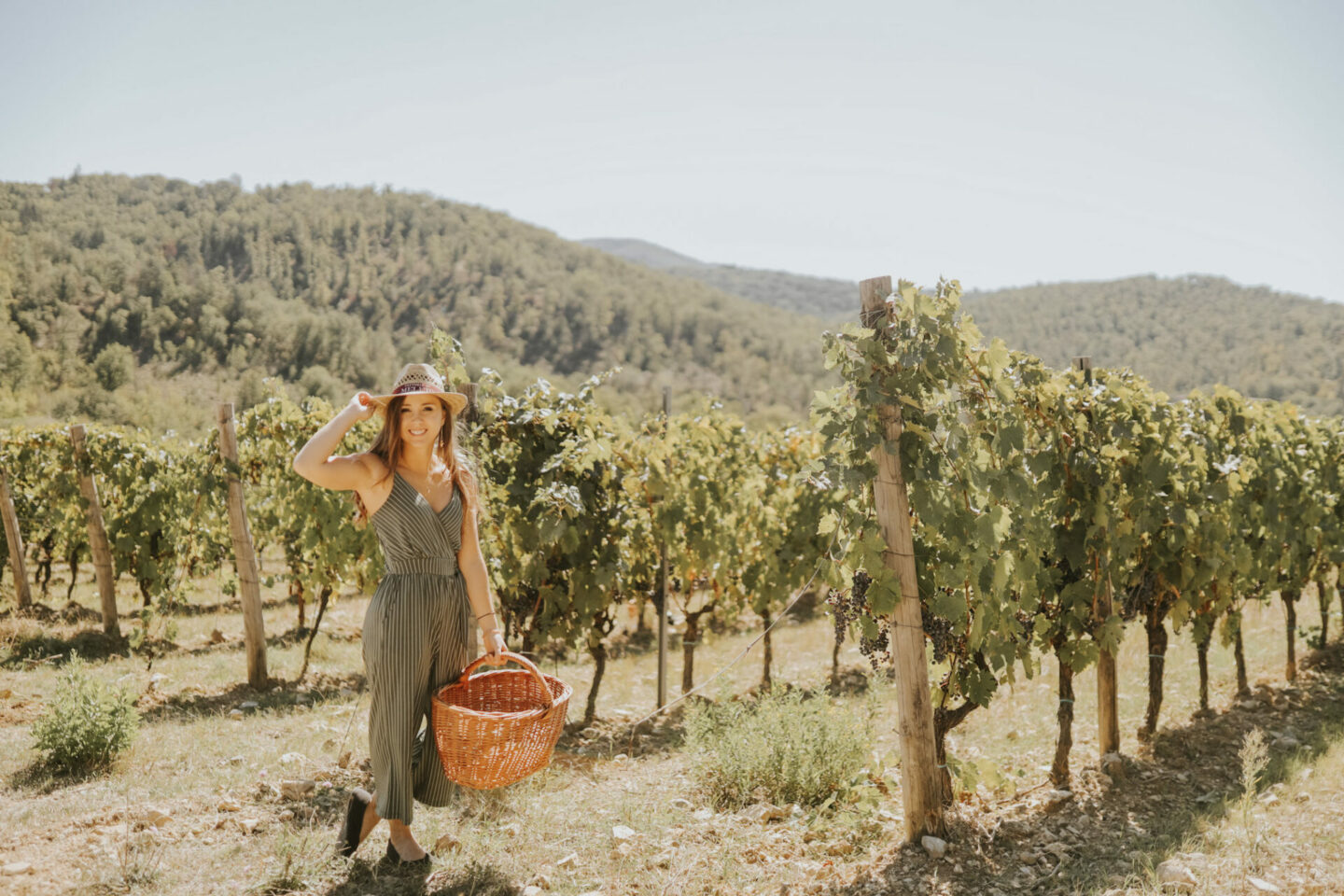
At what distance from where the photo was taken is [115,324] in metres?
35.8

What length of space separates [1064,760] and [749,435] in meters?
5.91

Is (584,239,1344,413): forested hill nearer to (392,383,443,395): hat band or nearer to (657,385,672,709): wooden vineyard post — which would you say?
(657,385,672,709): wooden vineyard post

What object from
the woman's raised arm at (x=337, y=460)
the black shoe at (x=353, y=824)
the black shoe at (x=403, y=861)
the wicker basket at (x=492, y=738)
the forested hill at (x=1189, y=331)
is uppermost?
the forested hill at (x=1189, y=331)

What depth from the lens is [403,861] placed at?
9.44 feet

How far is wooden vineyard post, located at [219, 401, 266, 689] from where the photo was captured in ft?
18.9

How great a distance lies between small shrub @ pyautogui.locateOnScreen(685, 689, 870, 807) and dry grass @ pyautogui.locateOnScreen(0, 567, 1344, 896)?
6.1 inches

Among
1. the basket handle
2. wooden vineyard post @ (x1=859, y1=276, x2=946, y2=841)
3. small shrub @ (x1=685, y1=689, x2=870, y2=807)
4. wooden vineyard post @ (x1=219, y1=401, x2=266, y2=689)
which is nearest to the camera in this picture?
the basket handle

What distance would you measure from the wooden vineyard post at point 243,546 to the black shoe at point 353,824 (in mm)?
3406

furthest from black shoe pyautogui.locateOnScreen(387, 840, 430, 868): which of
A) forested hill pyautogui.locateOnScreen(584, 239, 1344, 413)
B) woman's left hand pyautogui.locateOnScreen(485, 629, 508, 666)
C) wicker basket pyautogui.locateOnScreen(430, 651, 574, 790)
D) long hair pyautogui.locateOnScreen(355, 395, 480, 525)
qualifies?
forested hill pyautogui.locateOnScreen(584, 239, 1344, 413)

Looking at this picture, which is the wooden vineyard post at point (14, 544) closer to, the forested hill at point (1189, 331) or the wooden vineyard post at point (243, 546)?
the wooden vineyard post at point (243, 546)

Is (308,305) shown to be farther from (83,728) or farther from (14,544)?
(83,728)

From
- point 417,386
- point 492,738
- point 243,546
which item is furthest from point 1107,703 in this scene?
point 243,546

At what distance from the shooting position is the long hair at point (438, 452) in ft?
9.29

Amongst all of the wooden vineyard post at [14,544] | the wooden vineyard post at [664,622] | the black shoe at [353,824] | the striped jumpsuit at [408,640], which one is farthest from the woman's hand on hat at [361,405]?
the wooden vineyard post at [14,544]
